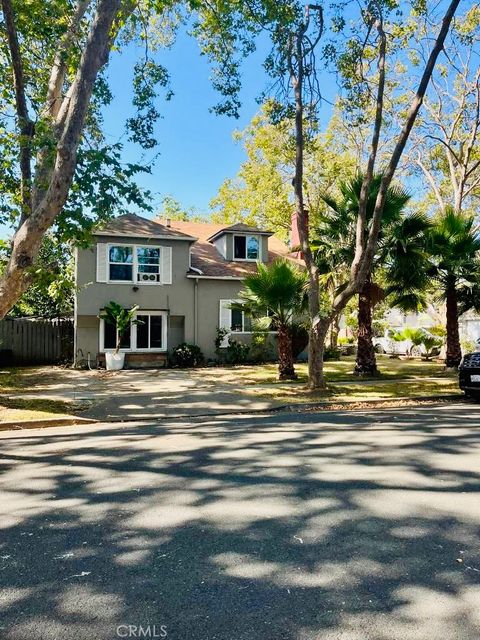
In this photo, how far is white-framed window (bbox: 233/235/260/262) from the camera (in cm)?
2516

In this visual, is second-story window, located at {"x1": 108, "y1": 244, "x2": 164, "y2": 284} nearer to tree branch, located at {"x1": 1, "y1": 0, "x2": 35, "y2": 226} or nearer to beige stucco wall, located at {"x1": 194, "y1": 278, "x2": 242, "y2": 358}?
beige stucco wall, located at {"x1": 194, "y1": 278, "x2": 242, "y2": 358}

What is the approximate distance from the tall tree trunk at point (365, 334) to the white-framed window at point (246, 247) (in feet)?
31.1

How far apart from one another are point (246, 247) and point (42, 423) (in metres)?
17.2

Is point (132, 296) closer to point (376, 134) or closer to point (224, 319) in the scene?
point (224, 319)

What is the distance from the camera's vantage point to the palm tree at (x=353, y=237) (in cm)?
1568

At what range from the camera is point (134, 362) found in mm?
21438

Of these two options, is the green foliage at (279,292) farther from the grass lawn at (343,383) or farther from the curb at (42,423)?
the curb at (42,423)

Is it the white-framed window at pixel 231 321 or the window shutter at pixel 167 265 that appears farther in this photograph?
the white-framed window at pixel 231 321

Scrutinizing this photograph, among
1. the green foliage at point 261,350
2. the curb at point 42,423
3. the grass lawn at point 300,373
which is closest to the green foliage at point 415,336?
the grass lawn at point 300,373

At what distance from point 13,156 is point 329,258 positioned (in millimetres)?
10146

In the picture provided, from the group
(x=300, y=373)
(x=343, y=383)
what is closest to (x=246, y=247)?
(x=300, y=373)

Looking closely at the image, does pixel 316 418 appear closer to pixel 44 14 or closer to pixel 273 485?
pixel 273 485

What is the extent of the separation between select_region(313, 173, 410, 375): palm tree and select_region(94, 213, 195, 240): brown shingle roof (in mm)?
7784

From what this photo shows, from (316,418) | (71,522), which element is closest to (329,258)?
(316,418)
